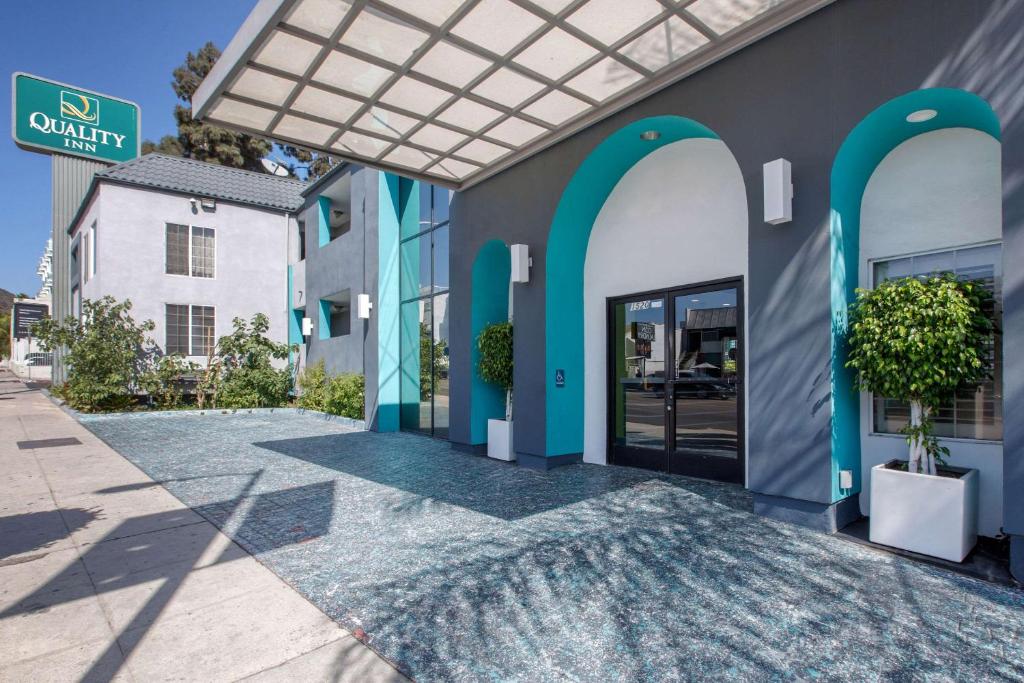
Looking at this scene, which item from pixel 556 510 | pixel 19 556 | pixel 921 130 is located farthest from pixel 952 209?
pixel 19 556

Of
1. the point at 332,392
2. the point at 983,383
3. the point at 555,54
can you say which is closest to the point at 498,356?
the point at 555,54

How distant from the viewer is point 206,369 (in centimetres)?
1485

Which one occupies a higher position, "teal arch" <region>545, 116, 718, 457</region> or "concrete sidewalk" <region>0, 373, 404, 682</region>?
"teal arch" <region>545, 116, 718, 457</region>

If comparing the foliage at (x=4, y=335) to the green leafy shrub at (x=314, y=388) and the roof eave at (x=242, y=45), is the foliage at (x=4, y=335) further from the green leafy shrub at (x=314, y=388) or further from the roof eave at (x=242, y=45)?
the roof eave at (x=242, y=45)

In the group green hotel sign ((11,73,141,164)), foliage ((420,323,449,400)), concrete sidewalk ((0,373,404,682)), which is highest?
green hotel sign ((11,73,141,164))

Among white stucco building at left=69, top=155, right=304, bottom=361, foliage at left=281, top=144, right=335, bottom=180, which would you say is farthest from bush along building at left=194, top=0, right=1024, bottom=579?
foliage at left=281, top=144, right=335, bottom=180

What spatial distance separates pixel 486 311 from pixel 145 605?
236 inches

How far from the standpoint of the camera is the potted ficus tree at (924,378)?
12.1 ft

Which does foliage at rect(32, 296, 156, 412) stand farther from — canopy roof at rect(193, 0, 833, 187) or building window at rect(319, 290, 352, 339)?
canopy roof at rect(193, 0, 833, 187)

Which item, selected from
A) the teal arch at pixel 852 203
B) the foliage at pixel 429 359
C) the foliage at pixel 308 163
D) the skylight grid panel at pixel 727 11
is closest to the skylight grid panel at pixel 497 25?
the skylight grid panel at pixel 727 11

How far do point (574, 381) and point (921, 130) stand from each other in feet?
14.8

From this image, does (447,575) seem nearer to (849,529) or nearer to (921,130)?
(849,529)

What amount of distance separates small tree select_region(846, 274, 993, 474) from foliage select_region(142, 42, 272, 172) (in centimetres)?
2739

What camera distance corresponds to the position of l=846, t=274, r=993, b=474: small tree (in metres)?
3.70
